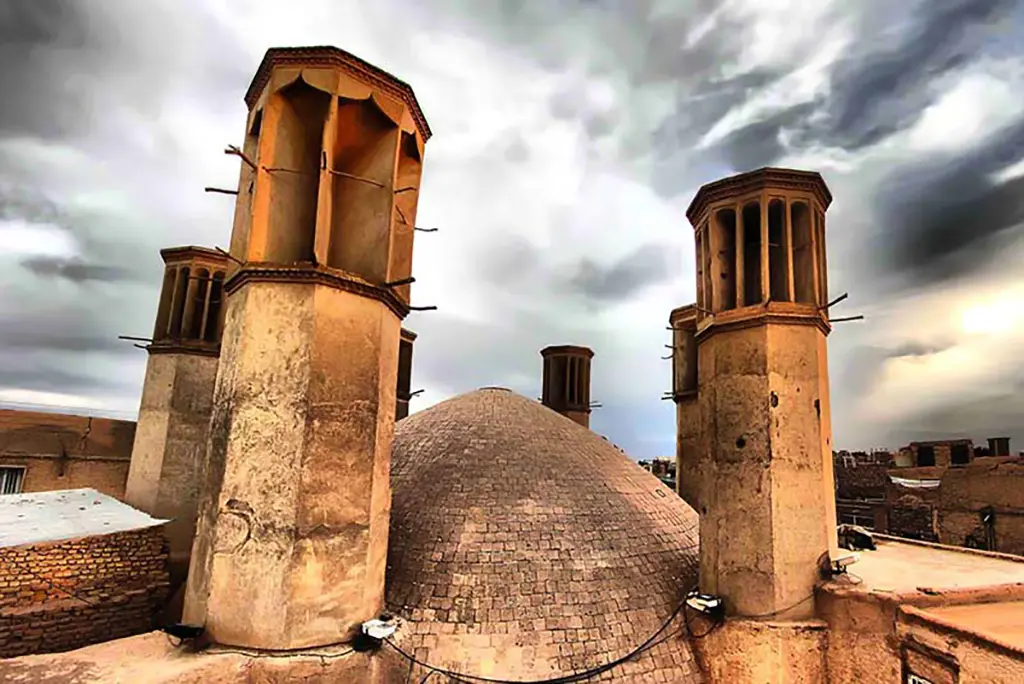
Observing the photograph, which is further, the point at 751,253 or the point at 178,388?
the point at 178,388

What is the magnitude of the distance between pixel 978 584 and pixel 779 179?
699 cm

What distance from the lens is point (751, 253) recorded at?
9.60m

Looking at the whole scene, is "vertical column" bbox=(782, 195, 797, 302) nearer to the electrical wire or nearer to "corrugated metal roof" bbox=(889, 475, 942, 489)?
the electrical wire

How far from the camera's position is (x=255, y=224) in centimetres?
732

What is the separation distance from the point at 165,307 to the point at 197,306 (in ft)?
2.67

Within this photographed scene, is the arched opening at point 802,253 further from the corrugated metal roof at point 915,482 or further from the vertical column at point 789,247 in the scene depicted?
the corrugated metal roof at point 915,482

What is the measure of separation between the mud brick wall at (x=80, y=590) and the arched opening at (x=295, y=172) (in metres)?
7.21

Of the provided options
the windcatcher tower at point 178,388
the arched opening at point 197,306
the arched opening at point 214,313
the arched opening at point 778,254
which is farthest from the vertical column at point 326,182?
the arched opening at point 197,306

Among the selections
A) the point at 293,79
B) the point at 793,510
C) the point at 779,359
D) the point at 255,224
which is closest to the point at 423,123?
the point at 293,79

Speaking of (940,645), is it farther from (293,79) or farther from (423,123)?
(293,79)

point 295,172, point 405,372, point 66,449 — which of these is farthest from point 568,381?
point 66,449

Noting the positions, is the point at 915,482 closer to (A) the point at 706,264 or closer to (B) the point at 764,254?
(A) the point at 706,264

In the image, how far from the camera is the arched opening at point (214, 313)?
15.0 meters

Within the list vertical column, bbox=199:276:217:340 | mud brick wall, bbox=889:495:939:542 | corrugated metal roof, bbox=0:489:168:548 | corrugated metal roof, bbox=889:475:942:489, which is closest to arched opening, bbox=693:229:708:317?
corrugated metal roof, bbox=0:489:168:548
